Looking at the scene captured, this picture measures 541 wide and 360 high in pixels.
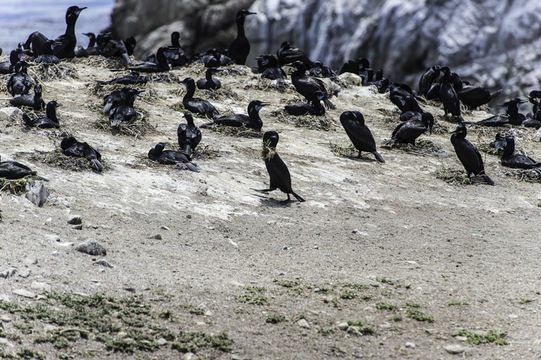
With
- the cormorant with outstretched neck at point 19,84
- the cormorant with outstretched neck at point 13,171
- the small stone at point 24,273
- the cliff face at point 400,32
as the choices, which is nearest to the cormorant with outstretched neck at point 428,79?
the cliff face at point 400,32

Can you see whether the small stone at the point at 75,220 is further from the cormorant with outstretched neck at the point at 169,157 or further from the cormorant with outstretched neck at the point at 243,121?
the cormorant with outstretched neck at the point at 243,121

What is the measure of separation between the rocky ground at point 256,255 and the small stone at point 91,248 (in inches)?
2.5

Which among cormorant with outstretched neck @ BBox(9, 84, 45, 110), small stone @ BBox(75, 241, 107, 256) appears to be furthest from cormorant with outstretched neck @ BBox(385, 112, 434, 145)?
small stone @ BBox(75, 241, 107, 256)

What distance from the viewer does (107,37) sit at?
19.1 m

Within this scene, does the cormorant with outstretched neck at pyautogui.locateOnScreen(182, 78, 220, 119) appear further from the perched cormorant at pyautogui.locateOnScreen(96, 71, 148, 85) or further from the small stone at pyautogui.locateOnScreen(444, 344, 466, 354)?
the small stone at pyautogui.locateOnScreen(444, 344, 466, 354)

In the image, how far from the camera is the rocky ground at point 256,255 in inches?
224

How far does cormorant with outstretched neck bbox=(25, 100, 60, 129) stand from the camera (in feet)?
37.1

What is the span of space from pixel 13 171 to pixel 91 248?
1994mm

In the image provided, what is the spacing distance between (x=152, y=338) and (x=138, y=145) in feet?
21.4

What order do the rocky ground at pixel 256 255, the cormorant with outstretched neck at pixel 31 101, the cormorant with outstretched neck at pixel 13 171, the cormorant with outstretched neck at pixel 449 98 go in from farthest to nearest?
the cormorant with outstretched neck at pixel 449 98, the cormorant with outstretched neck at pixel 31 101, the cormorant with outstretched neck at pixel 13 171, the rocky ground at pixel 256 255

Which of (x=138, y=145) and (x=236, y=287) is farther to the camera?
(x=138, y=145)

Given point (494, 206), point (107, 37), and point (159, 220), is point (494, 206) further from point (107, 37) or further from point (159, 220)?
point (107, 37)

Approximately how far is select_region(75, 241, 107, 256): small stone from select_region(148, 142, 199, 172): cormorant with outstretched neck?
374cm

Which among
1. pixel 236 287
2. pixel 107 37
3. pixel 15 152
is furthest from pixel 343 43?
pixel 236 287
